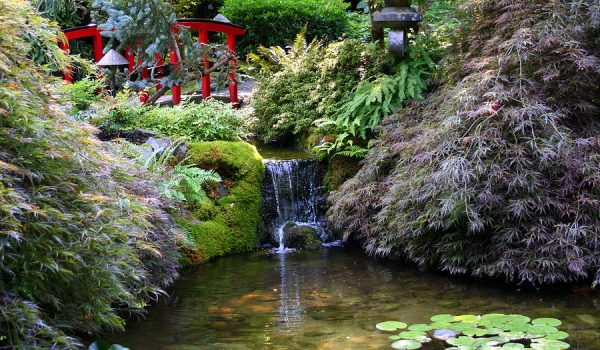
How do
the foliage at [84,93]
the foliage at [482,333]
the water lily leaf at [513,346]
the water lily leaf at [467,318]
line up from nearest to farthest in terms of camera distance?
the water lily leaf at [513,346]
the foliage at [482,333]
the water lily leaf at [467,318]
the foliage at [84,93]

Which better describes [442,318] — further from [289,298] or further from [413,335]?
[289,298]

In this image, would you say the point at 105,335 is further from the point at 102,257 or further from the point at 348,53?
the point at 348,53

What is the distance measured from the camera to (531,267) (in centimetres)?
560

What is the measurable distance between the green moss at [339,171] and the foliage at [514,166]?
115cm

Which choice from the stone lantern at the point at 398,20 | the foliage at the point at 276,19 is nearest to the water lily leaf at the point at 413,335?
the stone lantern at the point at 398,20

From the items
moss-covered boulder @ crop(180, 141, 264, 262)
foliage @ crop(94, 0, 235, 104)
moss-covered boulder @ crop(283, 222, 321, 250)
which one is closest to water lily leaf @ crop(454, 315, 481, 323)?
moss-covered boulder @ crop(283, 222, 321, 250)

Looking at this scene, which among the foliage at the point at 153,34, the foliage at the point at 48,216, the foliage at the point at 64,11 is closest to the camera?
the foliage at the point at 48,216

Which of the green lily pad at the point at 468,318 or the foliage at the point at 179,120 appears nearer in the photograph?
the green lily pad at the point at 468,318

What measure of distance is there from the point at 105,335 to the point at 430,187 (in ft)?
10.0

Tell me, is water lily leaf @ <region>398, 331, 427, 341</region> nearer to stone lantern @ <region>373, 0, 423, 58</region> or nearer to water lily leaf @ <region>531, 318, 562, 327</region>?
water lily leaf @ <region>531, 318, 562, 327</region>

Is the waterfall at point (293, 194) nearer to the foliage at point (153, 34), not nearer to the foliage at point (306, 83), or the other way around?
the foliage at point (306, 83)

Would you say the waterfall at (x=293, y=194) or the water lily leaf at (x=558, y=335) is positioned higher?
the waterfall at (x=293, y=194)

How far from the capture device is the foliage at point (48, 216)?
3.28 meters

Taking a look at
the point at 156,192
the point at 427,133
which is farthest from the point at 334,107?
the point at 156,192
